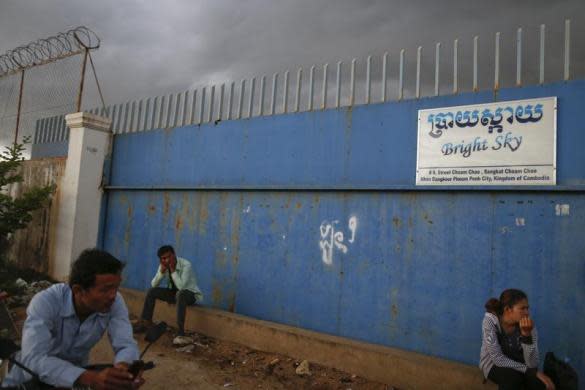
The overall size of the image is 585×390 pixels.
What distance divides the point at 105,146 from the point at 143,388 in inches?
193

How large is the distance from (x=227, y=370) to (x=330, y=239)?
1.79m

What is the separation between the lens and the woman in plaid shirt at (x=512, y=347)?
3219mm

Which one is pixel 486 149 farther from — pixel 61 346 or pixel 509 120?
pixel 61 346

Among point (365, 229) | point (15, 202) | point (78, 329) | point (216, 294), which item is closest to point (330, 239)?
point (365, 229)

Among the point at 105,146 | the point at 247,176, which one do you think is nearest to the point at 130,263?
the point at 105,146

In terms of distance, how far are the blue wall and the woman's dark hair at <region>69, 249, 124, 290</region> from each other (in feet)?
10.3

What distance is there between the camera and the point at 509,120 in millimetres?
4160

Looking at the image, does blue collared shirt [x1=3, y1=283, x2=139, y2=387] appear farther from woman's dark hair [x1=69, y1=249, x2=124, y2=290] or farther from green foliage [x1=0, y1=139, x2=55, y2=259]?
green foliage [x1=0, y1=139, x2=55, y2=259]

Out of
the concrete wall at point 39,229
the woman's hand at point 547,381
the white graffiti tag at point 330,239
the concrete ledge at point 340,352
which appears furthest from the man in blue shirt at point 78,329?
the concrete wall at point 39,229

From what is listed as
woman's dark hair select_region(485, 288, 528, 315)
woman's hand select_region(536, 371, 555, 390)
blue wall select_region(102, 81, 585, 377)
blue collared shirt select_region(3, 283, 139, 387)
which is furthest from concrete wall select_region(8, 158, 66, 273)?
woman's hand select_region(536, 371, 555, 390)

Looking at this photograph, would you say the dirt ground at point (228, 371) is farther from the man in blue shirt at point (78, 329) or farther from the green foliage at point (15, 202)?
the green foliage at point (15, 202)

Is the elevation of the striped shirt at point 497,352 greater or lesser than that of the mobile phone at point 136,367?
lesser

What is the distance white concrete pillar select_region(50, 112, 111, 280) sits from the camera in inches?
297

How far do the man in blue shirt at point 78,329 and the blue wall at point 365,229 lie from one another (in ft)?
9.74
